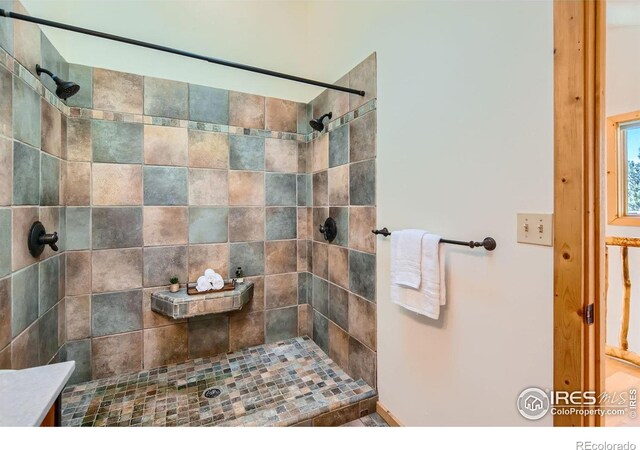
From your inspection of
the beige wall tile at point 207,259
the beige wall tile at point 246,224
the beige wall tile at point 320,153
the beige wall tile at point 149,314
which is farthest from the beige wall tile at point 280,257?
the beige wall tile at point 149,314

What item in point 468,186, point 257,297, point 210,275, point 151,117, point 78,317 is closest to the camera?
point 468,186

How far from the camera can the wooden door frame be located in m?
0.87

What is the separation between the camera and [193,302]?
1977mm

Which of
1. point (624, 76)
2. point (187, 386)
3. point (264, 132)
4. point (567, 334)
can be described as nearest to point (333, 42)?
point (264, 132)

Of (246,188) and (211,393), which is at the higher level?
(246,188)

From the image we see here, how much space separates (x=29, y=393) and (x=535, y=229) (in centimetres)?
165

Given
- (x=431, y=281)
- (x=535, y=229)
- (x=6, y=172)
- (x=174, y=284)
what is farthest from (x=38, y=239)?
(x=535, y=229)

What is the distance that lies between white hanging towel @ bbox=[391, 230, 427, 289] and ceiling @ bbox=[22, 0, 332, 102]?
134 centimetres

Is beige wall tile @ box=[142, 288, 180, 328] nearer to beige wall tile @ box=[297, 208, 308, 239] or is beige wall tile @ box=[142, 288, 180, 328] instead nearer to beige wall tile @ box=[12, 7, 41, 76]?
beige wall tile @ box=[297, 208, 308, 239]

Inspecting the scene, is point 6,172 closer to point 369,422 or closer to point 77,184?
point 77,184

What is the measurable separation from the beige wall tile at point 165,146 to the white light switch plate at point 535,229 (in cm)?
209

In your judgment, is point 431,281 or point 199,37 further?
point 199,37

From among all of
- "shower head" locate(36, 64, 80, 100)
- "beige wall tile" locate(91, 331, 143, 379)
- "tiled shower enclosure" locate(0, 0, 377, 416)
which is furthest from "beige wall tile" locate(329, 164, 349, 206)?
"beige wall tile" locate(91, 331, 143, 379)

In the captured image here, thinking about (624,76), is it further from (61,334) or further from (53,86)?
(61,334)
